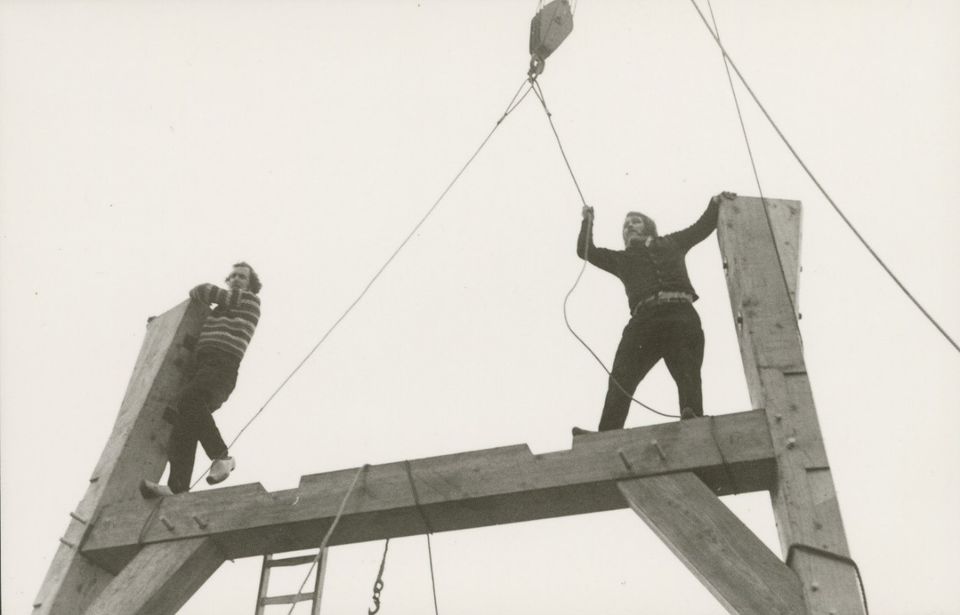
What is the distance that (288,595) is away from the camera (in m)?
4.33

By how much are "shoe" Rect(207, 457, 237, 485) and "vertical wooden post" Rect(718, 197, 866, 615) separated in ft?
8.03

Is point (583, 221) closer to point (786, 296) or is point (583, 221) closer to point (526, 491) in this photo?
point (786, 296)

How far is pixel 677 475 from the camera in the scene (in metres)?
3.70

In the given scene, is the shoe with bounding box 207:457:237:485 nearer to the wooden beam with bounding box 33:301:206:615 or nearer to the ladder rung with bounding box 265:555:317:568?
the wooden beam with bounding box 33:301:206:615

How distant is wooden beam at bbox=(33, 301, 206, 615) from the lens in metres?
4.28

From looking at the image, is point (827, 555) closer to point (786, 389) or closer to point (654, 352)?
point (786, 389)

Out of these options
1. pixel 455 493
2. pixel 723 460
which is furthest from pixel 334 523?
pixel 723 460

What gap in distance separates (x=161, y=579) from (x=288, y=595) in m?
0.54

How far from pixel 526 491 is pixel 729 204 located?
1546 millimetres

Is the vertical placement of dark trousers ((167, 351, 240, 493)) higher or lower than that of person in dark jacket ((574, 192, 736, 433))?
lower

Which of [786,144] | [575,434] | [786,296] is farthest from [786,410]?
[786,144]

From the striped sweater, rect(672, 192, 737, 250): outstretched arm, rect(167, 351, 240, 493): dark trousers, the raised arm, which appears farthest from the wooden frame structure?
the raised arm

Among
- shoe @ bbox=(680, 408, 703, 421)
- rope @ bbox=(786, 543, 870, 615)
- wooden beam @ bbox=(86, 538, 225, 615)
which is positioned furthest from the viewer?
shoe @ bbox=(680, 408, 703, 421)

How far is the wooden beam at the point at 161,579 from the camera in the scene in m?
4.00
